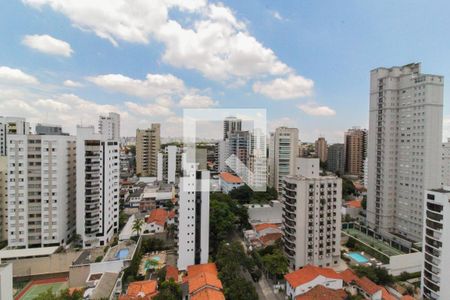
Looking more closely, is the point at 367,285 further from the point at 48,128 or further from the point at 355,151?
the point at 355,151

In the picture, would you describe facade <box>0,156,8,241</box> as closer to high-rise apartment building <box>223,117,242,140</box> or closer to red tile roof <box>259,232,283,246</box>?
high-rise apartment building <box>223,117,242,140</box>

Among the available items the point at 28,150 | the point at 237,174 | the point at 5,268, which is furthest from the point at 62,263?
the point at 237,174

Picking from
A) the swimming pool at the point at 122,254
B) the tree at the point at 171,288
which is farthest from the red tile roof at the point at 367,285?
the swimming pool at the point at 122,254

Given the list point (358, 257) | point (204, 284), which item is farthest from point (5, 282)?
point (358, 257)

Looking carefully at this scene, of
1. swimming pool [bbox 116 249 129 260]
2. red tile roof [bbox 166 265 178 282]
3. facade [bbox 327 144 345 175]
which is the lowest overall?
red tile roof [bbox 166 265 178 282]

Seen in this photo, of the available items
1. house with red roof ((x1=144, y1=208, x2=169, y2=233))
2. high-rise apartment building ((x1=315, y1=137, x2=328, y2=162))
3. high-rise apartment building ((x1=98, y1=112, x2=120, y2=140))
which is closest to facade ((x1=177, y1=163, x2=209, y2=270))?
house with red roof ((x1=144, y1=208, x2=169, y2=233))

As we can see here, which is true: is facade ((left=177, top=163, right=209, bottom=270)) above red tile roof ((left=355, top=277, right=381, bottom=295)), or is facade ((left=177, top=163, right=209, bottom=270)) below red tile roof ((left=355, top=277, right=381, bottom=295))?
above
